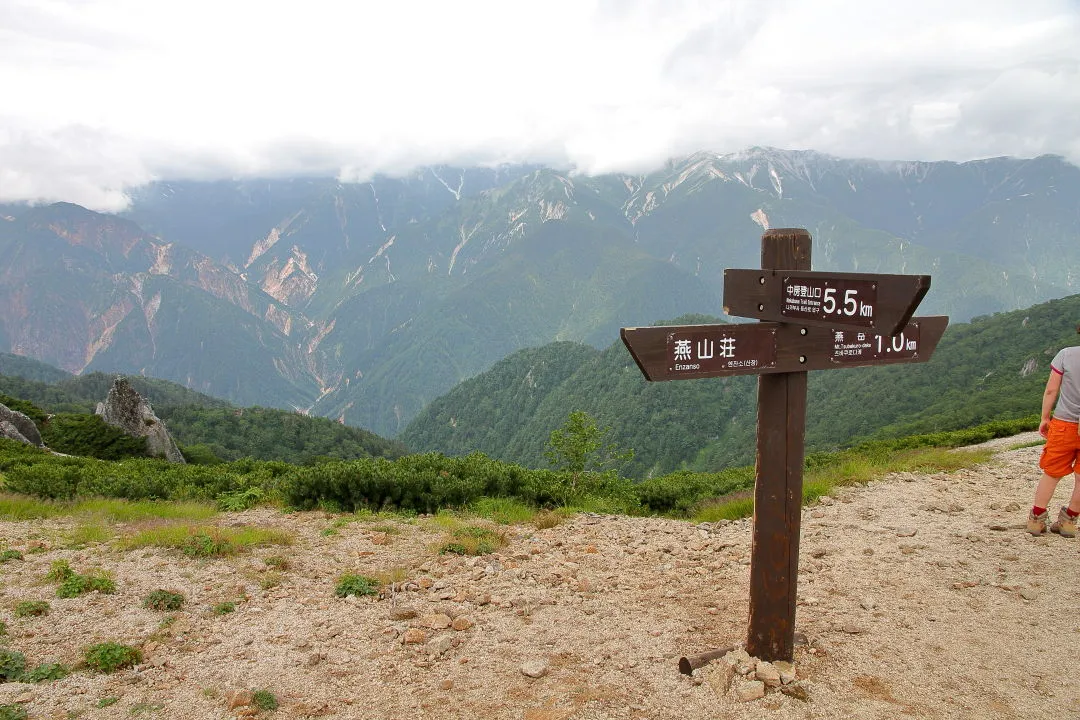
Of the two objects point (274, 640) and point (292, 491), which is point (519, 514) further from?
point (274, 640)

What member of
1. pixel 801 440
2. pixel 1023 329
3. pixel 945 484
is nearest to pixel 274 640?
pixel 801 440

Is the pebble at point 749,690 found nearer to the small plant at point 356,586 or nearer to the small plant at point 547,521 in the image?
the small plant at point 356,586

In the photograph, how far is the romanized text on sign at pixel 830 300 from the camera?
3877 millimetres

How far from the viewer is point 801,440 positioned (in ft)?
14.9

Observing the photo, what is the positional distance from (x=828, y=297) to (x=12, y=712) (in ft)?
20.4

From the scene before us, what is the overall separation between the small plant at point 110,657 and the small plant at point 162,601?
0.87 m

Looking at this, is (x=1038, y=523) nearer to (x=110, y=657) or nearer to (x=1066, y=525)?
(x=1066, y=525)

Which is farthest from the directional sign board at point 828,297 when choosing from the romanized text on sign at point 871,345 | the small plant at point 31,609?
the small plant at point 31,609

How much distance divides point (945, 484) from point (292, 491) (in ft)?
36.9

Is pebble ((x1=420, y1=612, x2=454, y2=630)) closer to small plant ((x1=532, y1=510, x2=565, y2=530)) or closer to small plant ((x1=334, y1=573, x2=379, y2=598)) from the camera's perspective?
small plant ((x1=334, y1=573, x2=379, y2=598))

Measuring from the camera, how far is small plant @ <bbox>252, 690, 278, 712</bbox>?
4.56m

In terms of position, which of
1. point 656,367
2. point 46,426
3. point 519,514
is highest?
point 656,367

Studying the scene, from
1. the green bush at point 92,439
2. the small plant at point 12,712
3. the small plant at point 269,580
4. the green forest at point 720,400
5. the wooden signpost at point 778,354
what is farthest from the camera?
the green forest at point 720,400

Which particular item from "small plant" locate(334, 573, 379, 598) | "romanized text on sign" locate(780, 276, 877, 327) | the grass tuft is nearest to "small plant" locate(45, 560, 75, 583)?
the grass tuft
